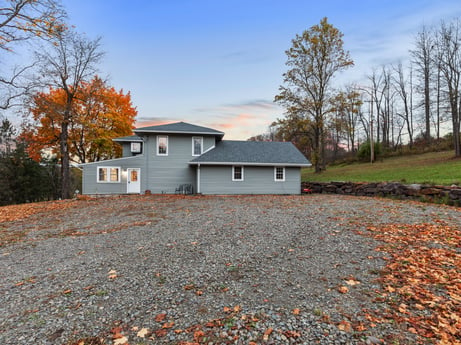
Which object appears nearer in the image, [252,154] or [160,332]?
[160,332]

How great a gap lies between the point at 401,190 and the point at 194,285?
12.4 m

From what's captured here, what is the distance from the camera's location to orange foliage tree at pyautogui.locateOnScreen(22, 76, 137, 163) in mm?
17891

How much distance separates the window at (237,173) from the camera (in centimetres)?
1670

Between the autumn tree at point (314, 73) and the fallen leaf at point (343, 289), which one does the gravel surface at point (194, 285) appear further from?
the autumn tree at point (314, 73)

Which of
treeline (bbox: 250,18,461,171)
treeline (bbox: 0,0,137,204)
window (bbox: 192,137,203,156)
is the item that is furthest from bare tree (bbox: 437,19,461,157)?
treeline (bbox: 0,0,137,204)

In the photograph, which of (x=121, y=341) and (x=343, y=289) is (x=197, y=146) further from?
(x=121, y=341)

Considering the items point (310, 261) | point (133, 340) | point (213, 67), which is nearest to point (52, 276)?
point (133, 340)

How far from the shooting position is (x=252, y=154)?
17.5 m

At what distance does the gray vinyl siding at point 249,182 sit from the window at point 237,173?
23 centimetres

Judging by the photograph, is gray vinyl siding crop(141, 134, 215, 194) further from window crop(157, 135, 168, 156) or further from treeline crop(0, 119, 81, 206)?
treeline crop(0, 119, 81, 206)

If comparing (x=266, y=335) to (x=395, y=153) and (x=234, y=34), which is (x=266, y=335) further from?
(x=395, y=153)

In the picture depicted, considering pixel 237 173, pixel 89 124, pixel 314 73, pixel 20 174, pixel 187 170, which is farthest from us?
pixel 20 174

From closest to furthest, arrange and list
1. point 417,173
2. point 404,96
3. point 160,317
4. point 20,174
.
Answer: point 160,317, point 417,173, point 20,174, point 404,96

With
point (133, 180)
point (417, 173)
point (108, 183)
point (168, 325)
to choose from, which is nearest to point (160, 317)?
point (168, 325)
